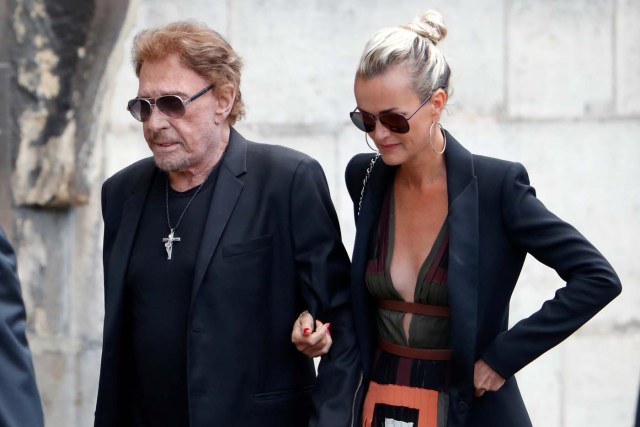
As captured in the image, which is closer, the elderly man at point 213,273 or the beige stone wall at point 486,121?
the elderly man at point 213,273

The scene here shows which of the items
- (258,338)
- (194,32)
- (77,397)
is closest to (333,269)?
(258,338)

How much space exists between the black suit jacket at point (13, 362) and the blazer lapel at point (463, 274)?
1158 mm

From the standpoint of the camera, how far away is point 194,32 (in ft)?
12.0

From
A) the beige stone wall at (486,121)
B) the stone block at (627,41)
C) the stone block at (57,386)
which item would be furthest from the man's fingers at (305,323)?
the stone block at (627,41)

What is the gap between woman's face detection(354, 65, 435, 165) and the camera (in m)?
3.32

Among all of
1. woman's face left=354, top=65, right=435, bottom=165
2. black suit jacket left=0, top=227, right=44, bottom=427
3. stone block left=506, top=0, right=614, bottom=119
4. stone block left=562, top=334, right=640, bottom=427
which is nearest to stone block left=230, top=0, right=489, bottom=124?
stone block left=506, top=0, right=614, bottom=119

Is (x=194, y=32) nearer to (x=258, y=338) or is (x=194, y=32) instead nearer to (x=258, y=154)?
(x=258, y=154)

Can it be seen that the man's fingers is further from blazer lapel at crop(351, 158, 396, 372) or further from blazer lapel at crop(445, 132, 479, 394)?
blazer lapel at crop(445, 132, 479, 394)

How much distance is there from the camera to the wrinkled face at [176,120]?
3584 millimetres

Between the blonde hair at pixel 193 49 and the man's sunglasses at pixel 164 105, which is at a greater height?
the blonde hair at pixel 193 49

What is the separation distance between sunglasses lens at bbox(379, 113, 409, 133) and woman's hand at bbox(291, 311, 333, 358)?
60cm

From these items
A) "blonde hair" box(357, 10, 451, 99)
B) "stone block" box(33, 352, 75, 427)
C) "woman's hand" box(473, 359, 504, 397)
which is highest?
"blonde hair" box(357, 10, 451, 99)

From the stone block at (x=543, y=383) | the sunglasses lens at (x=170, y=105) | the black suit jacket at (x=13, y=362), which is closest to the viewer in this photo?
the black suit jacket at (x=13, y=362)

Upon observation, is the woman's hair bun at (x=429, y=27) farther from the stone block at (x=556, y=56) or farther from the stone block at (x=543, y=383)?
the stone block at (x=543, y=383)
